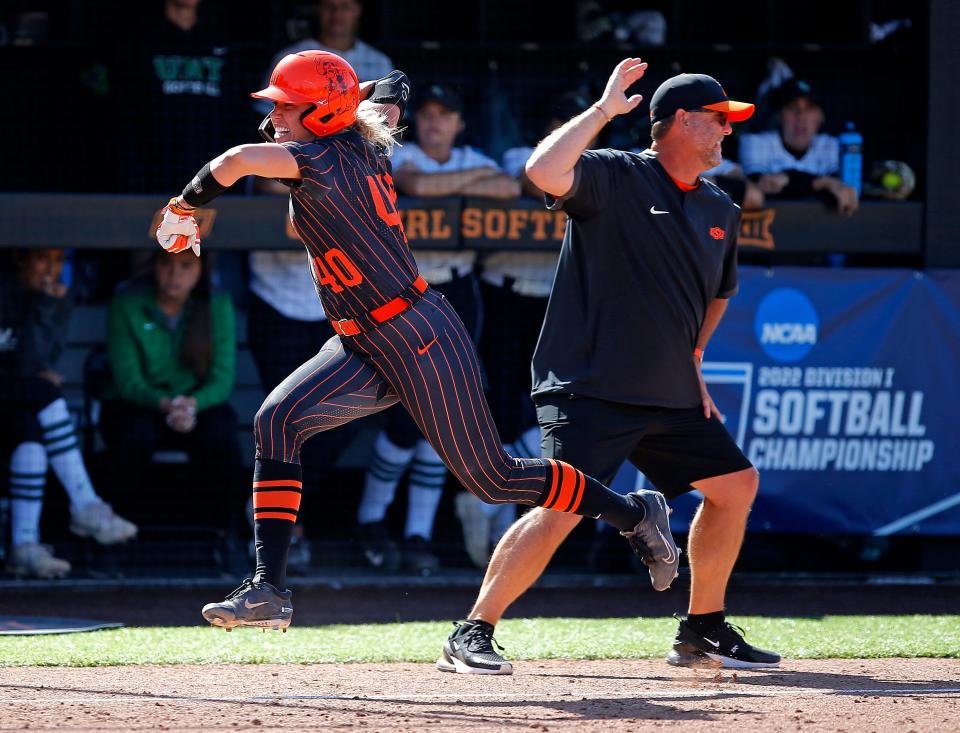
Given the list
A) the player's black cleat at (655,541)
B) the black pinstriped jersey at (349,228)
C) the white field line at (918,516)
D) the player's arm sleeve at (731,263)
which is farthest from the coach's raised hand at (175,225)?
the white field line at (918,516)

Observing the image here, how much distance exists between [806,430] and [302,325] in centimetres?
282

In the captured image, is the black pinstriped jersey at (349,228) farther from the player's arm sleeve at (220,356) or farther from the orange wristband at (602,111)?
the player's arm sleeve at (220,356)

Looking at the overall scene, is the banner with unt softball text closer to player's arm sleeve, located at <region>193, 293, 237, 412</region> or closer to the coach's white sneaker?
player's arm sleeve, located at <region>193, 293, 237, 412</region>

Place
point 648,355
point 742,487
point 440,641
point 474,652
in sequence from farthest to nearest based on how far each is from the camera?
point 440,641
point 742,487
point 648,355
point 474,652

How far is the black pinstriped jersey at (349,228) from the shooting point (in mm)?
4285

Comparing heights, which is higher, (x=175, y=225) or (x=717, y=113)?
(x=717, y=113)

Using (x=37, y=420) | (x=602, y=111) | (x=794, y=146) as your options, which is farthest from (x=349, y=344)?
(x=794, y=146)

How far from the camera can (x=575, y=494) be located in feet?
15.0

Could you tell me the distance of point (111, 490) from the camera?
7883mm

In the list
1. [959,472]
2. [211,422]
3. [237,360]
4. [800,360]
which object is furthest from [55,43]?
[959,472]

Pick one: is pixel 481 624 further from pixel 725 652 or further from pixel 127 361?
pixel 127 361

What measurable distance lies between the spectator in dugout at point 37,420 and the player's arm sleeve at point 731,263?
3750 mm

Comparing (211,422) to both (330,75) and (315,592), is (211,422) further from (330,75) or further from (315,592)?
(330,75)

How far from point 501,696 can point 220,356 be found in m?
3.81
